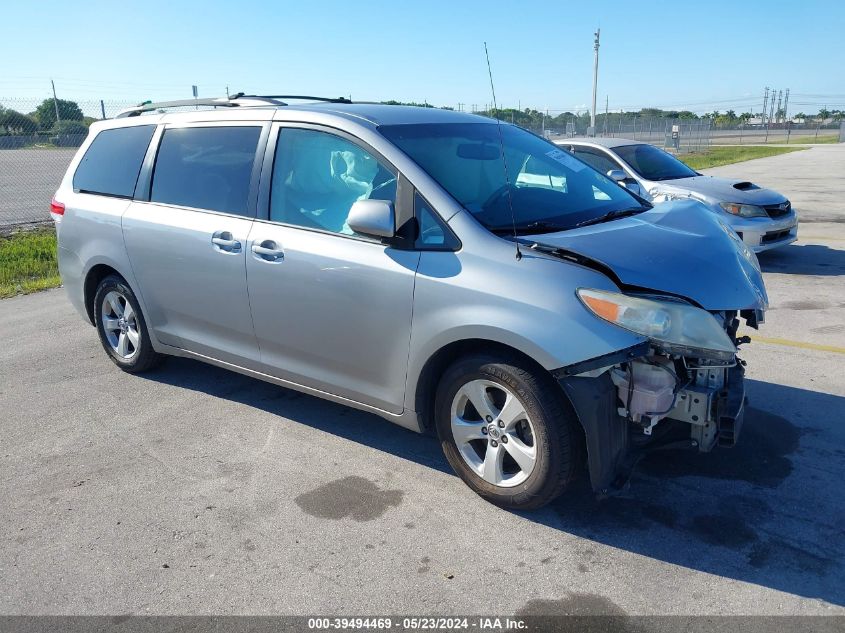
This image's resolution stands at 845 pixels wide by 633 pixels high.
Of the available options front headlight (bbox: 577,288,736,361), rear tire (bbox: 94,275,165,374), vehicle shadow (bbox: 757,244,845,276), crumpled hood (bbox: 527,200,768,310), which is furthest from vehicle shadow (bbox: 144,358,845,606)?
vehicle shadow (bbox: 757,244,845,276)

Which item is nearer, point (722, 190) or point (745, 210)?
point (745, 210)

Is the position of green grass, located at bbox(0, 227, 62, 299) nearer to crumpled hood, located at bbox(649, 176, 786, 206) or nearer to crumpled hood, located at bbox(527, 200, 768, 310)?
crumpled hood, located at bbox(527, 200, 768, 310)

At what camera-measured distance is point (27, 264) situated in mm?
9961

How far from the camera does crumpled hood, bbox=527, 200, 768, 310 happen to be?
3.38 metres

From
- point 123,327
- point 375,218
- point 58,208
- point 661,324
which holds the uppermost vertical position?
point 375,218

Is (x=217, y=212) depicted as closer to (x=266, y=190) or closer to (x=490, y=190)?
(x=266, y=190)

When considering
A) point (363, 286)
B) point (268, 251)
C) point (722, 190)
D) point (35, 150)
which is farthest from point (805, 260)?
point (35, 150)

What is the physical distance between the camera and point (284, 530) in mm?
3506

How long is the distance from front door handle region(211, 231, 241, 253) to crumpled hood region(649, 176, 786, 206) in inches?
245

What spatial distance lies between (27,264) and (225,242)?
6.90 m

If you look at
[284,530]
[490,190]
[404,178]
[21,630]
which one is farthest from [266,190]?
[21,630]

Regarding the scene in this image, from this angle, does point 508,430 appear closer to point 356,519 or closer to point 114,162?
point 356,519

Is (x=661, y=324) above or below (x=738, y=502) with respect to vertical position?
above

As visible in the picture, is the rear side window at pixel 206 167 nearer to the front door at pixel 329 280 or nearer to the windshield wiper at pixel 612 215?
the front door at pixel 329 280
